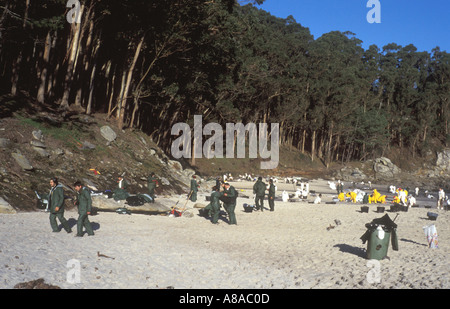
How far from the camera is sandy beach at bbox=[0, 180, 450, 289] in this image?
897 cm

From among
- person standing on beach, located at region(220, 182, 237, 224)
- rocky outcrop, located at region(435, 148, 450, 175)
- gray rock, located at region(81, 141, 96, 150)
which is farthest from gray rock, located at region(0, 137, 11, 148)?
rocky outcrop, located at region(435, 148, 450, 175)

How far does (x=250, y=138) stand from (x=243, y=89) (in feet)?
61.1

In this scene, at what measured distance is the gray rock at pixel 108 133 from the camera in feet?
94.4

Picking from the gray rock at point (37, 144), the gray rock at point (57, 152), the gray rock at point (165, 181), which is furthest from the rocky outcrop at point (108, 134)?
the gray rock at point (37, 144)

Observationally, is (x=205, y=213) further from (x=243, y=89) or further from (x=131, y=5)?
(x=243, y=89)

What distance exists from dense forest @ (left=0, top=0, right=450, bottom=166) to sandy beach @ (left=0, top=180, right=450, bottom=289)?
1547cm

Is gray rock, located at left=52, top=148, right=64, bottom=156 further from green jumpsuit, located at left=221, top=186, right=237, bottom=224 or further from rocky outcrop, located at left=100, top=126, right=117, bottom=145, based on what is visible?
green jumpsuit, located at left=221, top=186, right=237, bottom=224

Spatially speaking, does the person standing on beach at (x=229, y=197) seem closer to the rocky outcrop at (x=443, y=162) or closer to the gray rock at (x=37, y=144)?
the gray rock at (x=37, y=144)

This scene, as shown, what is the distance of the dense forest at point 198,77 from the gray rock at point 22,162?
818 centimetres

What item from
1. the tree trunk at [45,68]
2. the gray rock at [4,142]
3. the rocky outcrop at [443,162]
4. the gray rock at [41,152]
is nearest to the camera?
the gray rock at [4,142]

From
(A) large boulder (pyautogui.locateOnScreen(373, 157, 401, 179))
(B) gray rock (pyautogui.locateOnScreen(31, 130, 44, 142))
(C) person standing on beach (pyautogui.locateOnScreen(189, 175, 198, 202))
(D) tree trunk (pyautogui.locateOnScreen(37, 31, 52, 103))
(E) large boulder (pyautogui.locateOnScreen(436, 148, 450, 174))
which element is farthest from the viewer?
(E) large boulder (pyautogui.locateOnScreen(436, 148, 450, 174))

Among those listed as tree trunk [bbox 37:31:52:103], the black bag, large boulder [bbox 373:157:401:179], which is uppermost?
tree trunk [bbox 37:31:52:103]

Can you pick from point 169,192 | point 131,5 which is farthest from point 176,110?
point 169,192

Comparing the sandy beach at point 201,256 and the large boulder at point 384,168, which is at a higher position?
the large boulder at point 384,168
